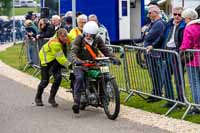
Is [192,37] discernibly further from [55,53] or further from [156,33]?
[55,53]

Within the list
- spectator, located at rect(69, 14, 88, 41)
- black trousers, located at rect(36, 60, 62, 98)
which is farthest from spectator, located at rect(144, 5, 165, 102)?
black trousers, located at rect(36, 60, 62, 98)

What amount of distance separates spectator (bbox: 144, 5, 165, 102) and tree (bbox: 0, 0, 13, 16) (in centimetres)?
3830

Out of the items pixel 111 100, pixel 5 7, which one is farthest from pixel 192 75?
pixel 5 7

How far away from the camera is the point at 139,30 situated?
28.8 m

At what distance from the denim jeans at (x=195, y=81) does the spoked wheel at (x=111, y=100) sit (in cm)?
129

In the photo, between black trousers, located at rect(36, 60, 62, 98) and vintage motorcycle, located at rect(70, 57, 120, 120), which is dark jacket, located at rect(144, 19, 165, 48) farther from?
black trousers, located at rect(36, 60, 62, 98)

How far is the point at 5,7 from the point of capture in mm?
50844

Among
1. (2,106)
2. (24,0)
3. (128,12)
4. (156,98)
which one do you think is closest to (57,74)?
(2,106)

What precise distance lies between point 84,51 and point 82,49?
5 cm

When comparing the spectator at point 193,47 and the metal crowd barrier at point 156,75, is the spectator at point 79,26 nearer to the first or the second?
the metal crowd barrier at point 156,75

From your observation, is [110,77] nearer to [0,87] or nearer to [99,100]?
[99,100]

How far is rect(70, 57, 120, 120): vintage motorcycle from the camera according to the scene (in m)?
10.1

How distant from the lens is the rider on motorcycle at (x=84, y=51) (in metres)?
10.4

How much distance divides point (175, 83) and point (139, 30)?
60.4 ft
